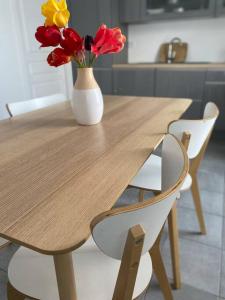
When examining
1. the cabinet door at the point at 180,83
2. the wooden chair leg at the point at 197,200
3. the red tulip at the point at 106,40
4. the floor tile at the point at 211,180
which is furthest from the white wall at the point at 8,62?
the wooden chair leg at the point at 197,200

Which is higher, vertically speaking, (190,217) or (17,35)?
(17,35)

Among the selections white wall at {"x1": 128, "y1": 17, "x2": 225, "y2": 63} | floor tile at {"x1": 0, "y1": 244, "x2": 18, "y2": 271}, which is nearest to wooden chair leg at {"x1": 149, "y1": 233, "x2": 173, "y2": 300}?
floor tile at {"x1": 0, "y1": 244, "x2": 18, "y2": 271}

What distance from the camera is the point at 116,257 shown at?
22.4 inches

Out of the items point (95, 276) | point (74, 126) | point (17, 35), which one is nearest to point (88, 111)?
point (74, 126)

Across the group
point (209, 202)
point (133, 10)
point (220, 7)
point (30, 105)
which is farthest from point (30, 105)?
point (220, 7)

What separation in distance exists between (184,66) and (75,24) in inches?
65.8

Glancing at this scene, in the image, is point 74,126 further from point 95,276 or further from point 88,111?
point 95,276

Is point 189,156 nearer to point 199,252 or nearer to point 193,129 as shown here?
point 193,129

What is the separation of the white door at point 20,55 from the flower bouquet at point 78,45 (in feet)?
6.91

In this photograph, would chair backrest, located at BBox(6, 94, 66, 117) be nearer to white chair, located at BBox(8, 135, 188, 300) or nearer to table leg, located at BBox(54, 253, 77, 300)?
white chair, located at BBox(8, 135, 188, 300)

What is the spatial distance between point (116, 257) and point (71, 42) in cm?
85

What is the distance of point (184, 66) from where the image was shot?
9.66 feet

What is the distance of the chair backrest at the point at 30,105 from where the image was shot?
4.98 feet

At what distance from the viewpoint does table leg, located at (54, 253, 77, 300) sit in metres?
0.55
